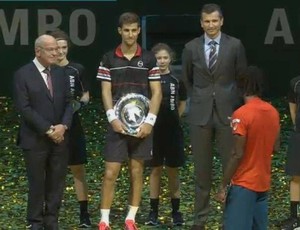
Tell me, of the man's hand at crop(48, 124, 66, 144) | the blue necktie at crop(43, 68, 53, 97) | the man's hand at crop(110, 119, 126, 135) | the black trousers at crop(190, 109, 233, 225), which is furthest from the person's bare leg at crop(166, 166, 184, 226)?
the blue necktie at crop(43, 68, 53, 97)

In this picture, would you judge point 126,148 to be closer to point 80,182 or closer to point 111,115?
point 111,115

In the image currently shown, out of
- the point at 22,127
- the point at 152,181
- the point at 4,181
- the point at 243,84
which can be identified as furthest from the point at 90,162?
the point at 243,84

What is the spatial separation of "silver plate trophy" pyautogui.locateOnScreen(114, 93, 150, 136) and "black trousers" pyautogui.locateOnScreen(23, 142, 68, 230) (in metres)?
0.57

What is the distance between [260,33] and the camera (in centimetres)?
1850

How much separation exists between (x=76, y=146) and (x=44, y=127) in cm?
93

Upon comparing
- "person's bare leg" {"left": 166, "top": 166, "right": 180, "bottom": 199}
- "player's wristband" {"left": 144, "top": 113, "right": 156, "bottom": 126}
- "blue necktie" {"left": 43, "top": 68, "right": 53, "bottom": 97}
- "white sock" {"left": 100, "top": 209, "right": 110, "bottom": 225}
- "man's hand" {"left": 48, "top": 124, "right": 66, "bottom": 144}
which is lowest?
"white sock" {"left": 100, "top": 209, "right": 110, "bottom": 225}

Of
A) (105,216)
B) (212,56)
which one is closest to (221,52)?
(212,56)

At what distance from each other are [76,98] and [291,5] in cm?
926

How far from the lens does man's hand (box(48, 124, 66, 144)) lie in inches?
354

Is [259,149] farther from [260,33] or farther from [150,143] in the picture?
[260,33]

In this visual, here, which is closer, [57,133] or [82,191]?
[57,133]

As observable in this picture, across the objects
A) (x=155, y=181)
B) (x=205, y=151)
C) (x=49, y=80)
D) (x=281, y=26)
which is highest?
(x=281, y=26)

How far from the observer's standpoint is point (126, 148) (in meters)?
9.23

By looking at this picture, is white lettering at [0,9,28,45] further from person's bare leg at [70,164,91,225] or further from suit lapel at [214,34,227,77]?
suit lapel at [214,34,227,77]
